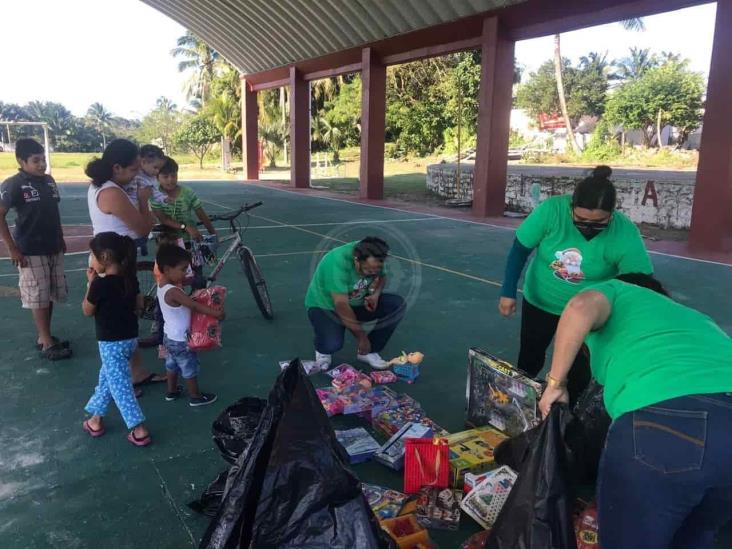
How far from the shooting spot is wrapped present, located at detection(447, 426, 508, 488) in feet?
9.64

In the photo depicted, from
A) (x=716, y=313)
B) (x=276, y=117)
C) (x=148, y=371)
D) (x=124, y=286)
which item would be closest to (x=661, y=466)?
(x=124, y=286)

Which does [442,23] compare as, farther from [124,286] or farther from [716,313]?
[124,286]

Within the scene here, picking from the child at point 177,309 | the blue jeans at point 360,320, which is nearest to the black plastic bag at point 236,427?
the child at point 177,309

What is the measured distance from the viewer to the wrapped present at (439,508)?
108 inches

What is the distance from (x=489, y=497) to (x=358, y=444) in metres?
0.87

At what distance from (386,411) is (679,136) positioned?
4403cm

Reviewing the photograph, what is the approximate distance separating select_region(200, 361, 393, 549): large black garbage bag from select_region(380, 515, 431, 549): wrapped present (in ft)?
1.07

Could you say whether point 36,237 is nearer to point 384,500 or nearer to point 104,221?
point 104,221

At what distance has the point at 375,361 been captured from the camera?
4.71m

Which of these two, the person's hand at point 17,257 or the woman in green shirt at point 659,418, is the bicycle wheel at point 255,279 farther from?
the woman in green shirt at point 659,418

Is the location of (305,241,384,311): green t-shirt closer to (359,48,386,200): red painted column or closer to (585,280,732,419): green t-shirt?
(585,280,732,419): green t-shirt

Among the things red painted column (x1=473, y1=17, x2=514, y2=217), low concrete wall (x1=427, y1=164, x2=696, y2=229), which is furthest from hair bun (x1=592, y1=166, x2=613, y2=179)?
red painted column (x1=473, y1=17, x2=514, y2=217)

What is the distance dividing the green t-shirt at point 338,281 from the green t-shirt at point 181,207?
1.41 metres

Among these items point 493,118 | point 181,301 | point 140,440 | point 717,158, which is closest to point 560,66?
point 493,118
